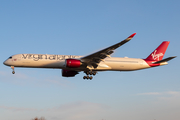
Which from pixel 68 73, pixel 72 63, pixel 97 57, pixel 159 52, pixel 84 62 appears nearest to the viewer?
pixel 72 63

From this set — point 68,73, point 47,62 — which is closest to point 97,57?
point 47,62

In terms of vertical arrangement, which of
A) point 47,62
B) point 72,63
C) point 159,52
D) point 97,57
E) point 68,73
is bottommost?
point 68,73

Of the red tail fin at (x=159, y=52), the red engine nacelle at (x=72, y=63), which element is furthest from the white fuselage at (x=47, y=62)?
the red tail fin at (x=159, y=52)

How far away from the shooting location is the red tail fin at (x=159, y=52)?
45.8 m

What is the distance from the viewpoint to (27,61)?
38.8 m

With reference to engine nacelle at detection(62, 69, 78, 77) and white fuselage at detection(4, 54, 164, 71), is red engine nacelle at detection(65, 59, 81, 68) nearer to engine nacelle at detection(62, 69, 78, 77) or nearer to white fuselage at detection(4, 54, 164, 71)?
white fuselage at detection(4, 54, 164, 71)

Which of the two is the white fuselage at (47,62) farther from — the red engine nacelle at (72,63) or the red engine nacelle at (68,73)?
the red engine nacelle at (68,73)

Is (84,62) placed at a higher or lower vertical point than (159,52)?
lower

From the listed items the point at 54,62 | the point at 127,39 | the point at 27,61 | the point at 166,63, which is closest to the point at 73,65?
the point at 54,62

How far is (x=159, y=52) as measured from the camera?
46750mm

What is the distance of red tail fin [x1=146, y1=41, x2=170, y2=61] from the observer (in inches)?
1804

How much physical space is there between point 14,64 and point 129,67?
1833 cm

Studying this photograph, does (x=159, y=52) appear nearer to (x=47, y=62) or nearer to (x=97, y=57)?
(x=97, y=57)

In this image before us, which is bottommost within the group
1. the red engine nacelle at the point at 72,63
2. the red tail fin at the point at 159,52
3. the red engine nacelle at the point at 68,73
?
the red engine nacelle at the point at 68,73
